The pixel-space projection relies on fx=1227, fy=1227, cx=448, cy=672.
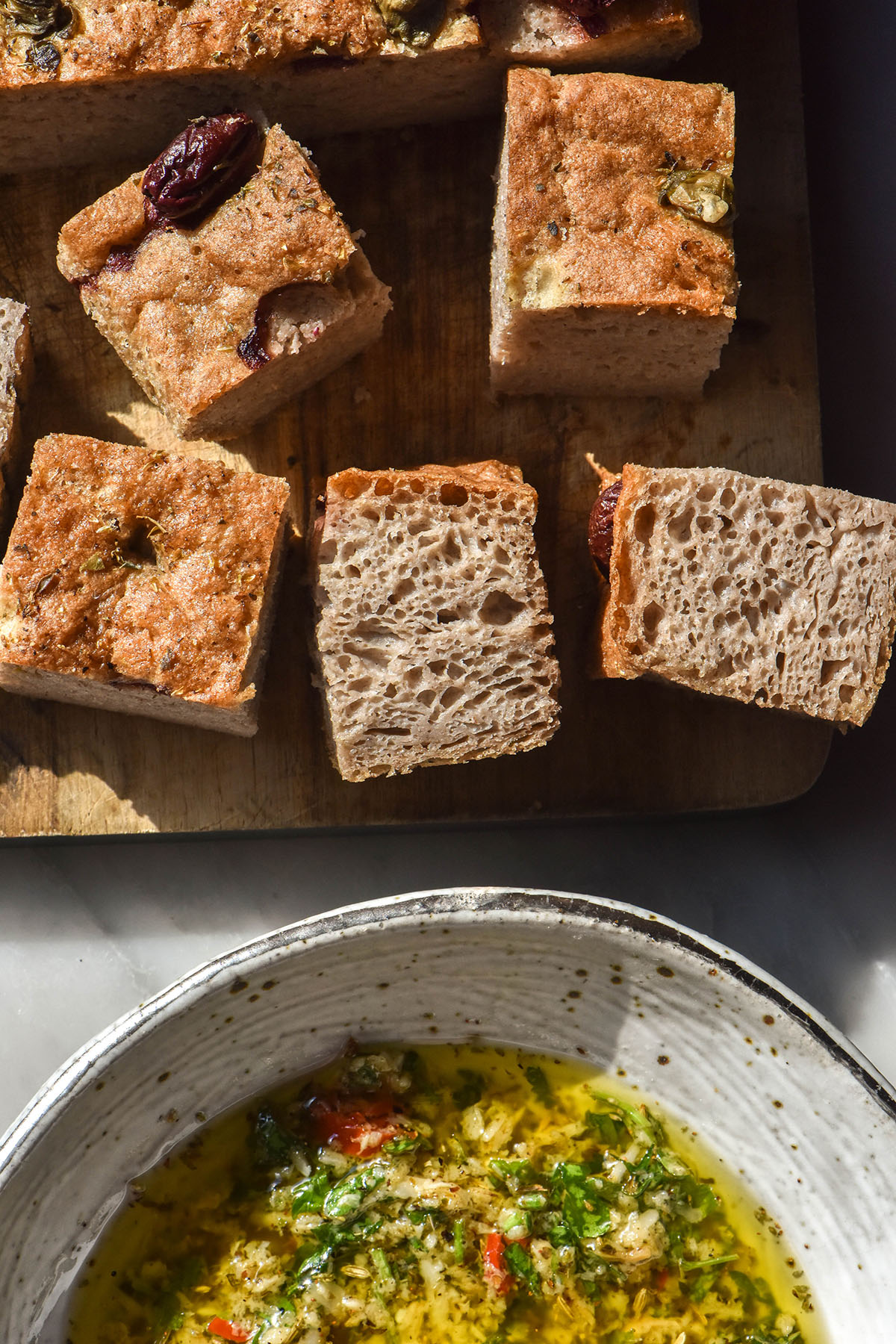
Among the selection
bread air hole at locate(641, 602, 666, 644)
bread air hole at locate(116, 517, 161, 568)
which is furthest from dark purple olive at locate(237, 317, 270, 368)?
bread air hole at locate(641, 602, 666, 644)

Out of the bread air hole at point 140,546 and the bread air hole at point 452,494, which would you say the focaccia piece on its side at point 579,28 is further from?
the bread air hole at point 140,546

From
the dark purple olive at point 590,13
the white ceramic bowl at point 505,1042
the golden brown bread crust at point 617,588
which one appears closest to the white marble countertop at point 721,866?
the white ceramic bowl at point 505,1042

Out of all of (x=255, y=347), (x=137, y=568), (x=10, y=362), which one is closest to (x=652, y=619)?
(x=255, y=347)

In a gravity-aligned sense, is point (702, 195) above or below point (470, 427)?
above

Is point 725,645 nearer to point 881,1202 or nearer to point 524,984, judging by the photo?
point 524,984

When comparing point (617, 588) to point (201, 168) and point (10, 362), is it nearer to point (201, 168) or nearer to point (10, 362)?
point (201, 168)

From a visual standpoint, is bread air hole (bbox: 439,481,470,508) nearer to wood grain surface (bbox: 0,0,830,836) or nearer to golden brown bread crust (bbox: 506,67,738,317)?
wood grain surface (bbox: 0,0,830,836)

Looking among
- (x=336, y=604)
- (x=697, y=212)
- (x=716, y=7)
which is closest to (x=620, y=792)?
(x=336, y=604)
